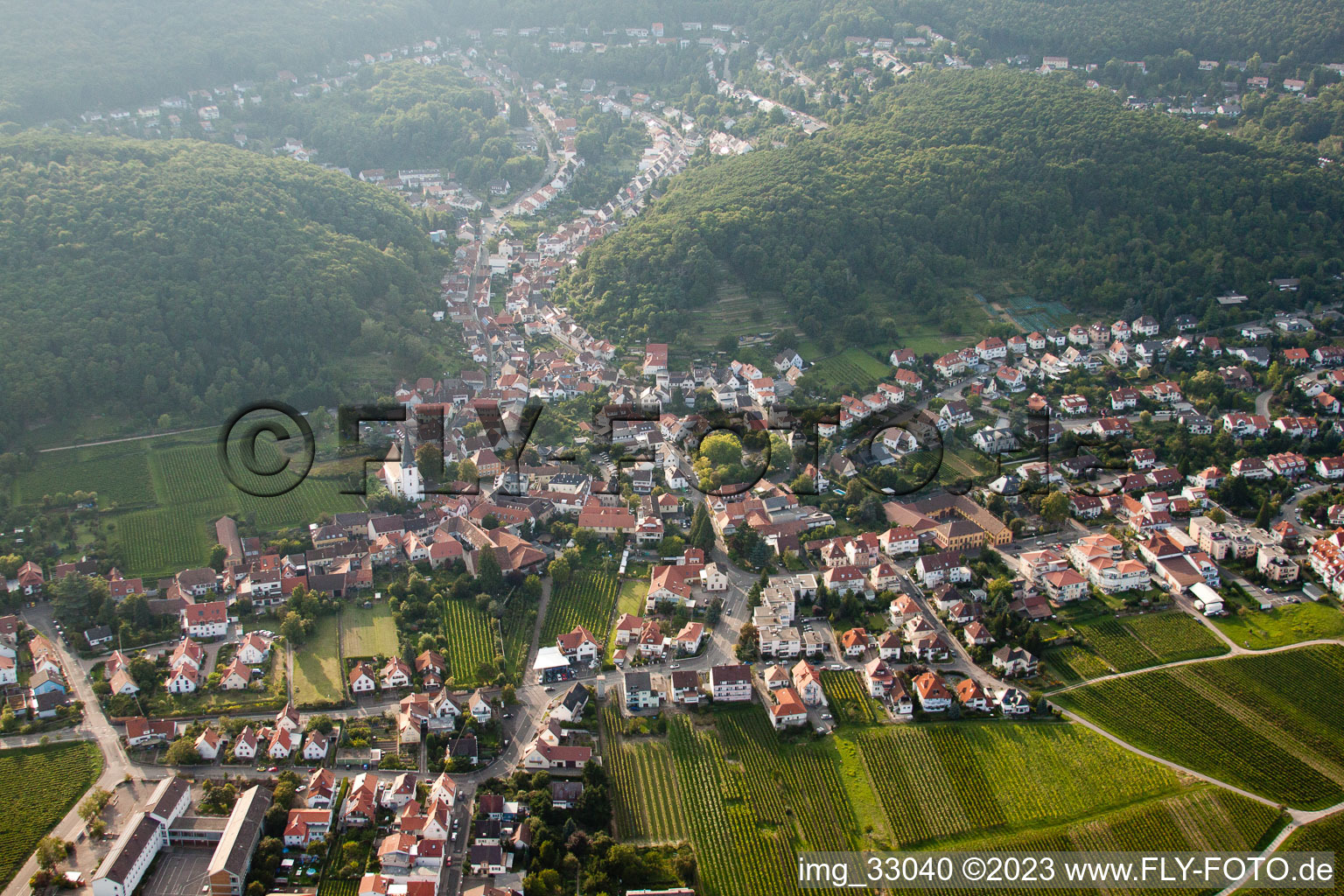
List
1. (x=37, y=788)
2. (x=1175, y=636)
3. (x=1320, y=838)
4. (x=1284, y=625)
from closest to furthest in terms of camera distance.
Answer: (x=1320, y=838) < (x=37, y=788) < (x=1175, y=636) < (x=1284, y=625)

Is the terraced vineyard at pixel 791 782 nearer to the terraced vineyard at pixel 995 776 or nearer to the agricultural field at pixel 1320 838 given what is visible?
the terraced vineyard at pixel 995 776

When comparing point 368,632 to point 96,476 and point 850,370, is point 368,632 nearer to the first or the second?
point 96,476

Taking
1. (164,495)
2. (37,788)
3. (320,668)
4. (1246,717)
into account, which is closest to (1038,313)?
(1246,717)

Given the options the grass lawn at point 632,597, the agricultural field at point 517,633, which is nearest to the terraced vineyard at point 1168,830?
the grass lawn at point 632,597

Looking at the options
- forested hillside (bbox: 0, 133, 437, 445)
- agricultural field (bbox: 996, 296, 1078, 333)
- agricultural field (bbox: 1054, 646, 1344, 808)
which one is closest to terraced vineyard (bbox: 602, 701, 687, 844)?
agricultural field (bbox: 1054, 646, 1344, 808)

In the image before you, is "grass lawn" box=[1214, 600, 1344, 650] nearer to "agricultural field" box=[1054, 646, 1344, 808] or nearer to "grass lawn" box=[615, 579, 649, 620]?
"agricultural field" box=[1054, 646, 1344, 808]

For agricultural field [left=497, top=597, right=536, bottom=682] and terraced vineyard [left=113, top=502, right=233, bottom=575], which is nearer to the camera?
agricultural field [left=497, top=597, right=536, bottom=682]
